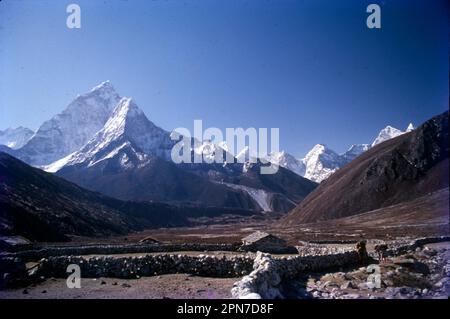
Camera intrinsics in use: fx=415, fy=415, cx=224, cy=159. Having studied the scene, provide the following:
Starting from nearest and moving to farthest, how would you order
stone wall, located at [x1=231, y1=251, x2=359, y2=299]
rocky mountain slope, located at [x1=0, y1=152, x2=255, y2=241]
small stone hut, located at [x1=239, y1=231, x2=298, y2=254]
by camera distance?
1. stone wall, located at [x1=231, y1=251, x2=359, y2=299]
2. small stone hut, located at [x1=239, y1=231, x2=298, y2=254]
3. rocky mountain slope, located at [x1=0, y1=152, x2=255, y2=241]

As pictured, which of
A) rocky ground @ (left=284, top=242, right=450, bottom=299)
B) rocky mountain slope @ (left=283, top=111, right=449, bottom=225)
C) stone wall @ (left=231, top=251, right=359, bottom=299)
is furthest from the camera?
rocky mountain slope @ (left=283, top=111, right=449, bottom=225)

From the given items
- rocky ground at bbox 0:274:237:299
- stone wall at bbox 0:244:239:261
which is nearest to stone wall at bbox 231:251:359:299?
rocky ground at bbox 0:274:237:299

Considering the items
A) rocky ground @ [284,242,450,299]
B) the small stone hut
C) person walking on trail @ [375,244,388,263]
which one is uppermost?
rocky ground @ [284,242,450,299]

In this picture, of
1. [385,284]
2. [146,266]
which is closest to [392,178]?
[385,284]

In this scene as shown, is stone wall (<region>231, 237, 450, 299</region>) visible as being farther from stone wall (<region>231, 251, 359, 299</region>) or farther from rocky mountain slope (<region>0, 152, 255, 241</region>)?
rocky mountain slope (<region>0, 152, 255, 241</region>)

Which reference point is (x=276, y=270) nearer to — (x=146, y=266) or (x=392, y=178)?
(x=146, y=266)
